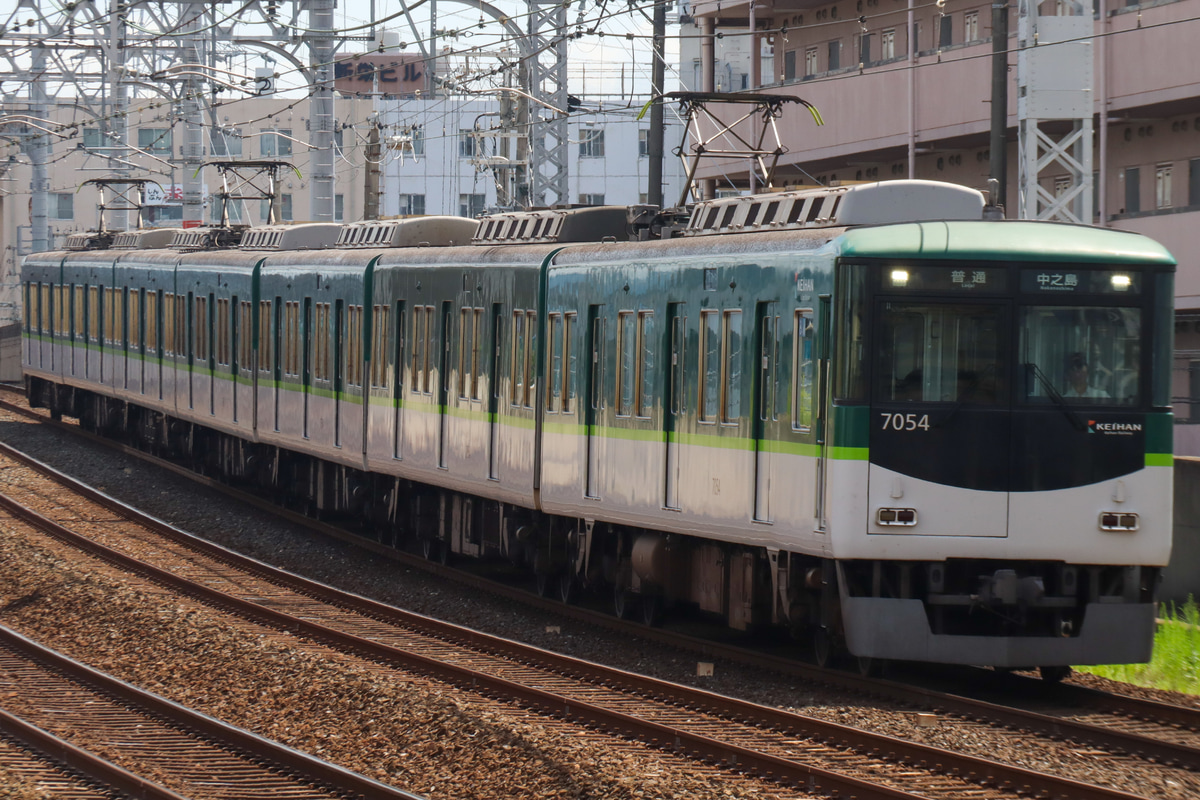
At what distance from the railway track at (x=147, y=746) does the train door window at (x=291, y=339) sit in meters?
9.16

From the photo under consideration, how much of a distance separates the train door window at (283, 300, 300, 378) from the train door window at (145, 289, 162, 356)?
21.1 ft

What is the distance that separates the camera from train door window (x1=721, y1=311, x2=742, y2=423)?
1238 cm

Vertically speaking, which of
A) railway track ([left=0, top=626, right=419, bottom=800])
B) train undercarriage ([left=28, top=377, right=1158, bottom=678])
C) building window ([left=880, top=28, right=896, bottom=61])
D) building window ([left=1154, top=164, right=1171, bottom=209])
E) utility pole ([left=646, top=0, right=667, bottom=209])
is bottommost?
railway track ([left=0, top=626, right=419, bottom=800])

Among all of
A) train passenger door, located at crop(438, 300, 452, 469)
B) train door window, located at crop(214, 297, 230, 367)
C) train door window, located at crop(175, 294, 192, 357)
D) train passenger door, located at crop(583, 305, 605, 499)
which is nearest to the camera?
train passenger door, located at crop(583, 305, 605, 499)

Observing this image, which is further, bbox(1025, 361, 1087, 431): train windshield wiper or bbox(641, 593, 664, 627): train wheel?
bbox(641, 593, 664, 627): train wheel

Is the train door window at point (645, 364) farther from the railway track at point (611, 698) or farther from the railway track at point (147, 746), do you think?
the railway track at point (147, 746)

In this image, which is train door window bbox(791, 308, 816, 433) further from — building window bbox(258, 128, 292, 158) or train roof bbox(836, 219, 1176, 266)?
building window bbox(258, 128, 292, 158)

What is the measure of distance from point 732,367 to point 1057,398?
88.5 inches

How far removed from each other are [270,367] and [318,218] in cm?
461

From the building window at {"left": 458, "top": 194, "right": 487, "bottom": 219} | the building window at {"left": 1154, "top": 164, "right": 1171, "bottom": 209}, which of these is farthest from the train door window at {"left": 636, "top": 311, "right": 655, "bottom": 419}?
the building window at {"left": 458, "top": 194, "right": 487, "bottom": 219}

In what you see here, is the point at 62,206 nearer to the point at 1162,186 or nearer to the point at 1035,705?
the point at 1162,186

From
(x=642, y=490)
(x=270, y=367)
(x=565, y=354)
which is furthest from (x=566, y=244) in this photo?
Result: (x=270, y=367)

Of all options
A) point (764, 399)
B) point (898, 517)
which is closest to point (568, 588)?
point (764, 399)

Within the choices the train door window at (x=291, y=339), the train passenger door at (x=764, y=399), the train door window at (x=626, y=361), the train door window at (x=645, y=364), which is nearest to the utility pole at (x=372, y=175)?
the train door window at (x=291, y=339)
